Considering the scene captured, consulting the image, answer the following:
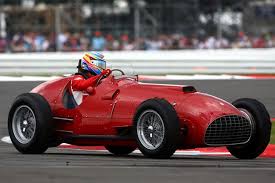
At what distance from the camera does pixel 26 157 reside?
429 inches

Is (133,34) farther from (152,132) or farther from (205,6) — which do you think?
(152,132)

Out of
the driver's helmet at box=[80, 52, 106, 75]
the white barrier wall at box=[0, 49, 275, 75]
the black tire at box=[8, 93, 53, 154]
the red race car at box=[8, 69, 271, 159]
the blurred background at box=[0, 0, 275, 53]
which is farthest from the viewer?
the blurred background at box=[0, 0, 275, 53]

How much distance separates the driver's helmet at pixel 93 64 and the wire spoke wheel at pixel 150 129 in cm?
136

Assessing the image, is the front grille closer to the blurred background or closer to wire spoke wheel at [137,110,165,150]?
wire spoke wheel at [137,110,165,150]

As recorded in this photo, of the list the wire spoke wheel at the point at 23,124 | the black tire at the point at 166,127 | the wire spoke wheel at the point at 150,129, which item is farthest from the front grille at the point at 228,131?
the wire spoke wheel at the point at 23,124

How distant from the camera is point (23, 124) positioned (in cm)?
1162

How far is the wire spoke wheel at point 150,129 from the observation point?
10.4 m

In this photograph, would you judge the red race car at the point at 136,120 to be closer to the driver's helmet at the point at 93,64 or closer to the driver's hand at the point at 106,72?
the driver's hand at the point at 106,72

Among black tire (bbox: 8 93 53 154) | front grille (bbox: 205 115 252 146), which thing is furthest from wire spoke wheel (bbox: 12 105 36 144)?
front grille (bbox: 205 115 252 146)

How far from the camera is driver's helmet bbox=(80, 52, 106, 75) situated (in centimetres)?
1166

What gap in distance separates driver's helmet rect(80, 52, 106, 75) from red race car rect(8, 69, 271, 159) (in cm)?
25

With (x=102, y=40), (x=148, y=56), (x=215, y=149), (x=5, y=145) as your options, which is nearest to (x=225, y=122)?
(x=215, y=149)

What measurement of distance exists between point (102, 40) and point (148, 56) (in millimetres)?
5258

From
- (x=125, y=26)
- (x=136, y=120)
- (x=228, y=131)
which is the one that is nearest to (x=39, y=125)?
(x=136, y=120)
